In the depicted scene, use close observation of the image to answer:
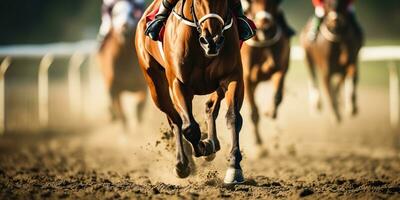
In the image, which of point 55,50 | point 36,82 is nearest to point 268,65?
point 55,50

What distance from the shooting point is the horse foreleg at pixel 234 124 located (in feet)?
20.1

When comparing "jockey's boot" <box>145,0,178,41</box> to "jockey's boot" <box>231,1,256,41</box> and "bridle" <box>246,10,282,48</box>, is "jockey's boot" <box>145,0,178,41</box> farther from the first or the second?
"bridle" <box>246,10,282,48</box>

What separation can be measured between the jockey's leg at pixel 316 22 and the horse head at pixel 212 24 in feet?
19.8

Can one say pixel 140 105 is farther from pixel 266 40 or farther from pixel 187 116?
pixel 187 116

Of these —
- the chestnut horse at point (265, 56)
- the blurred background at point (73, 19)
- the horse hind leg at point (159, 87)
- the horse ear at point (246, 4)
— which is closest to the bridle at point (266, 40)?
the chestnut horse at point (265, 56)

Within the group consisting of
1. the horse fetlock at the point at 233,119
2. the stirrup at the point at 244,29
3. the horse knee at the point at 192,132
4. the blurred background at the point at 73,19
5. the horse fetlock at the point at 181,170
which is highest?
the blurred background at the point at 73,19

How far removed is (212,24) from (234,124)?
2.71ft

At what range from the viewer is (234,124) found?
6.17m

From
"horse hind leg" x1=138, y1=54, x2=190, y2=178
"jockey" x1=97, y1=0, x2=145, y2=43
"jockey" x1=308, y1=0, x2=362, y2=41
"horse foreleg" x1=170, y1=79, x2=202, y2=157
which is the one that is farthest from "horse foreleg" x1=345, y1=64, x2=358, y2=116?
"horse foreleg" x1=170, y1=79, x2=202, y2=157

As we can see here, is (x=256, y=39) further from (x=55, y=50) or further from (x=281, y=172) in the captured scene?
(x=55, y=50)

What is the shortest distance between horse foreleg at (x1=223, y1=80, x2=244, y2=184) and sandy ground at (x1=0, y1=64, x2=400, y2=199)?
0.10 metres

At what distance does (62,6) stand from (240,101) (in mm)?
21195

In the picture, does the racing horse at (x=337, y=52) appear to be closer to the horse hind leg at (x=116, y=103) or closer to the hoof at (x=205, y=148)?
the horse hind leg at (x=116, y=103)

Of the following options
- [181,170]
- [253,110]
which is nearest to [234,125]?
[181,170]
